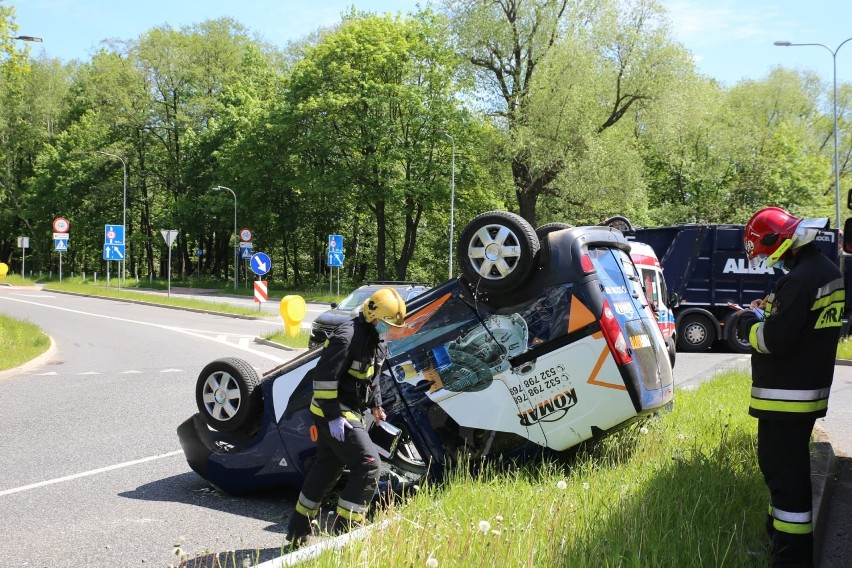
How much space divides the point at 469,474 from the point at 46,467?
3.89 meters

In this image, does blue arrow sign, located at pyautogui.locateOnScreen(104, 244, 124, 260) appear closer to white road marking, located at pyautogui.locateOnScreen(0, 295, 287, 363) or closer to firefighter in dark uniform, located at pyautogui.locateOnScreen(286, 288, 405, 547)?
white road marking, located at pyautogui.locateOnScreen(0, 295, 287, 363)

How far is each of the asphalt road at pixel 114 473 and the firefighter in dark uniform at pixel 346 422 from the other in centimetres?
41

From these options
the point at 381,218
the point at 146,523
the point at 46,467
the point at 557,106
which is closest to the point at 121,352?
the point at 46,467

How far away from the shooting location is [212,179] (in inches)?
2090

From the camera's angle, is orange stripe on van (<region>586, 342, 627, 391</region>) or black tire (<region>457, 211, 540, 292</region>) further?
black tire (<region>457, 211, 540, 292</region>)

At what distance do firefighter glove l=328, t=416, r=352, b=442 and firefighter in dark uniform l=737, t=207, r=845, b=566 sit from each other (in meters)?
2.16

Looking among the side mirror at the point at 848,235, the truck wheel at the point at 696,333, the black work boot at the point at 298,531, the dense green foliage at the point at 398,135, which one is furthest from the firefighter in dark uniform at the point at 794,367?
the dense green foliage at the point at 398,135

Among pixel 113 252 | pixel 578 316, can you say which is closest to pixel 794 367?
pixel 578 316

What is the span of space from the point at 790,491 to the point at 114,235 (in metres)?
33.6

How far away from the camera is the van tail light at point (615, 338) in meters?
4.75

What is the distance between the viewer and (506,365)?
4941 millimetres

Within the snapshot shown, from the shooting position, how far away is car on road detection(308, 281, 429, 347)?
45.3 feet

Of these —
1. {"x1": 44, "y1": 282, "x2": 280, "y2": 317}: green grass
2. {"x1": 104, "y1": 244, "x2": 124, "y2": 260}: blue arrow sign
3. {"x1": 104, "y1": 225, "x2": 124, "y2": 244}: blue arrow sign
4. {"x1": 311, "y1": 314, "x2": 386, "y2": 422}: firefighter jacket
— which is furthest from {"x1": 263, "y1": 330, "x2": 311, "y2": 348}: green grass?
{"x1": 104, "y1": 225, "x2": 124, "y2": 244}: blue arrow sign

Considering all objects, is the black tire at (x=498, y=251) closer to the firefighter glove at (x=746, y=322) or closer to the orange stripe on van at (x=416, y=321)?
the orange stripe on van at (x=416, y=321)
